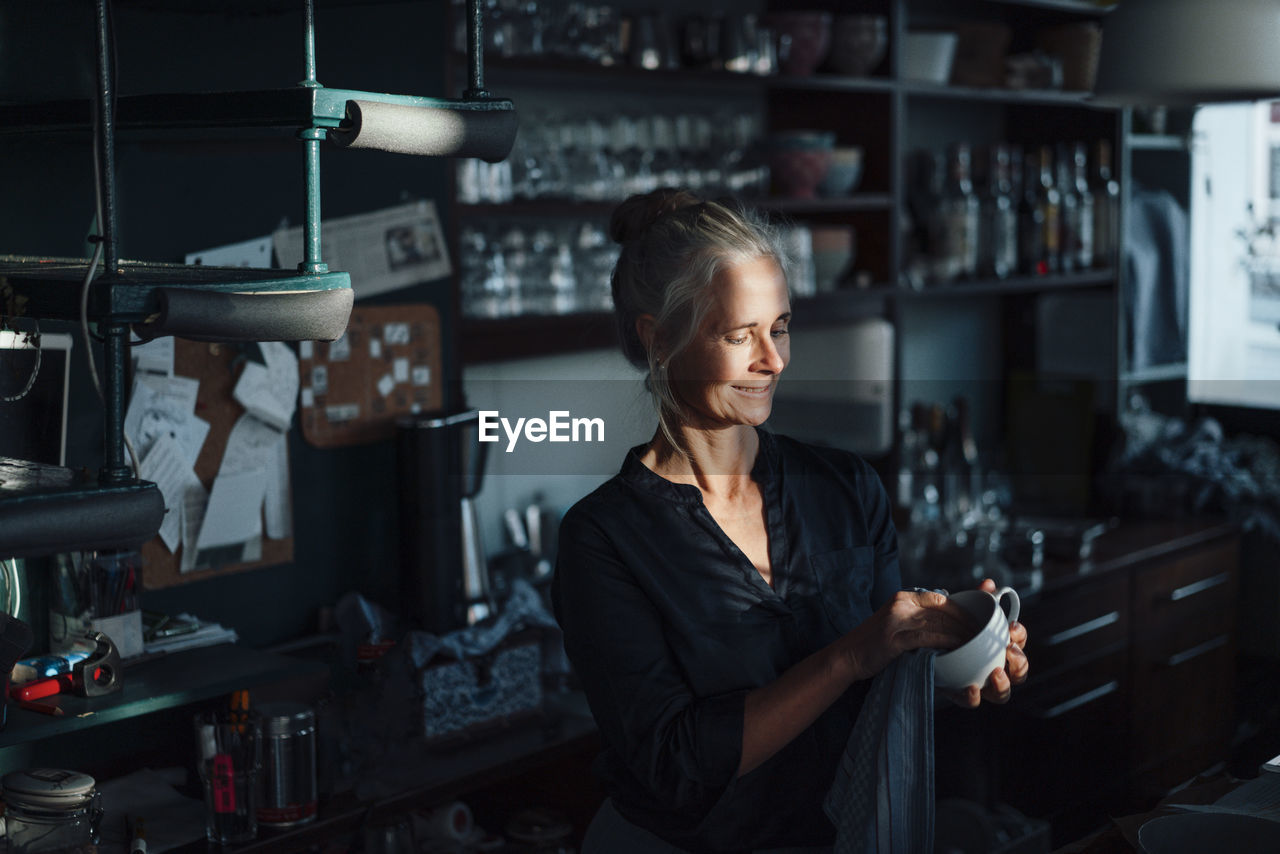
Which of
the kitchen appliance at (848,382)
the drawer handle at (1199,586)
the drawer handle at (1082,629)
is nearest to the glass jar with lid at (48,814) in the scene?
the kitchen appliance at (848,382)

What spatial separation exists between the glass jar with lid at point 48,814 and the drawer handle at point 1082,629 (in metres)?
2.34

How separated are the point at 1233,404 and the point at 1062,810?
1956mm

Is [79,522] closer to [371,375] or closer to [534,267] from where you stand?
[371,375]

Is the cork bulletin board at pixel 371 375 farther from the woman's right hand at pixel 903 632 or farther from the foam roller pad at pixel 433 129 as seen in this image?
the woman's right hand at pixel 903 632

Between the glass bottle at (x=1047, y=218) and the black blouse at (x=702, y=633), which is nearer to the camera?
the black blouse at (x=702, y=633)

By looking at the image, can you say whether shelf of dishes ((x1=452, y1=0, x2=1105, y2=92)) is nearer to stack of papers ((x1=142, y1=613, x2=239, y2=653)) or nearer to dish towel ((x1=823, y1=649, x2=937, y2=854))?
stack of papers ((x1=142, y1=613, x2=239, y2=653))

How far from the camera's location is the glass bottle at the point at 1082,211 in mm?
4234

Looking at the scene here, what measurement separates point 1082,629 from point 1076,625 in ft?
0.10

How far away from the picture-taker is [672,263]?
1.74 metres

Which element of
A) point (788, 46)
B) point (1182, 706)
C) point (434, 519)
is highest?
point (788, 46)

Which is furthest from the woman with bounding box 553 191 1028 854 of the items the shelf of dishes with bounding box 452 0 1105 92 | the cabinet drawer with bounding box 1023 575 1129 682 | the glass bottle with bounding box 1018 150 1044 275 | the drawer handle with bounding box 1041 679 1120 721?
the glass bottle with bounding box 1018 150 1044 275

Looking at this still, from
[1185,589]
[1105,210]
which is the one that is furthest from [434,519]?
[1105,210]

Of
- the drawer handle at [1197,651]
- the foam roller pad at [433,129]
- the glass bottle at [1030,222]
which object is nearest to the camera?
the foam roller pad at [433,129]

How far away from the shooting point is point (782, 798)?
5.47 ft
